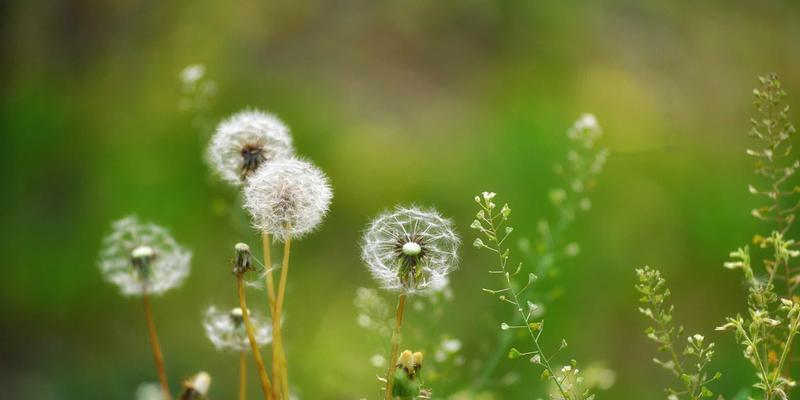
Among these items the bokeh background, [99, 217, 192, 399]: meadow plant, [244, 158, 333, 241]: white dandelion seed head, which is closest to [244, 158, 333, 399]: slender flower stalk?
[244, 158, 333, 241]: white dandelion seed head

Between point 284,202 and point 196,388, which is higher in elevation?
point 284,202

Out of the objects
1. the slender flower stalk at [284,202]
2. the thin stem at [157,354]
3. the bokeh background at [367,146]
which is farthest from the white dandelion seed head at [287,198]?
the bokeh background at [367,146]

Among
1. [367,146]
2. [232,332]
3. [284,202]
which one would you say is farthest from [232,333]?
[367,146]

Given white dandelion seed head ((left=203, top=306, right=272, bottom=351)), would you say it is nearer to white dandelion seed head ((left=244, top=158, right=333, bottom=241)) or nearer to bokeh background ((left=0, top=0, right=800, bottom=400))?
white dandelion seed head ((left=244, top=158, right=333, bottom=241))

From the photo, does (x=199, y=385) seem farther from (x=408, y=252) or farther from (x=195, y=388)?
(x=408, y=252)

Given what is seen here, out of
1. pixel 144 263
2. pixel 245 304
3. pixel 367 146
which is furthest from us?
pixel 367 146

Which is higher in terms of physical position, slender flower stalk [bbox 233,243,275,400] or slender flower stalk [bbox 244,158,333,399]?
slender flower stalk [bbox 244,158,333,399]
